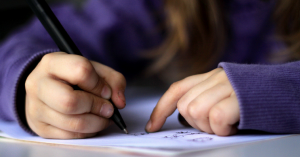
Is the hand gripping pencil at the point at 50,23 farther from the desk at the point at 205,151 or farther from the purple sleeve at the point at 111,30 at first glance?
the purple sleeve at the point at 111,30

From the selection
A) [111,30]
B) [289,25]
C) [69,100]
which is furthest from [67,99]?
[289,25]

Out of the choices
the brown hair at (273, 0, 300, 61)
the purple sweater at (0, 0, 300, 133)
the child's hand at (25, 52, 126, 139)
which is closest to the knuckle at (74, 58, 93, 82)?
the child's hand at (25, 52, 126, 139)

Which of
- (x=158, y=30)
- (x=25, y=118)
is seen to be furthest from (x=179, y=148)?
(x=158, y=30)

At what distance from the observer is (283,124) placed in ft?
0.90

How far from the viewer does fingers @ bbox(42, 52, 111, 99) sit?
29cm

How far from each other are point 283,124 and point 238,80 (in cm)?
7

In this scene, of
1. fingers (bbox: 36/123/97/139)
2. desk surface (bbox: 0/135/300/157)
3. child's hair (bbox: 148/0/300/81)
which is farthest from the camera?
child's hair (bbox: 148/0/300/81)

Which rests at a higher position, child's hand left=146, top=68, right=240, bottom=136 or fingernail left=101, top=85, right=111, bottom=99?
fingernail left=101, top=85, right=111, bottom=99

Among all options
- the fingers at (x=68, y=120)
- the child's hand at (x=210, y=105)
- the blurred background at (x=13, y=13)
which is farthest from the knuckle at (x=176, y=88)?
the blurred background at (x=13, y=13)

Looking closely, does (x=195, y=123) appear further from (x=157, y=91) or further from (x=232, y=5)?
(x=232, y=5)

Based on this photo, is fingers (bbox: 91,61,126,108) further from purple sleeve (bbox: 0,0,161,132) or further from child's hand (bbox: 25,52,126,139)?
purple sleeve (bbox: 0,0,161,132)

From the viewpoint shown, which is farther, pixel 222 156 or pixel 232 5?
pixel 232 5

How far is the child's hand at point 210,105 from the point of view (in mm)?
258

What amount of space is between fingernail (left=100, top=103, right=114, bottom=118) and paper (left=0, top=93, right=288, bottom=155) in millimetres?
29
